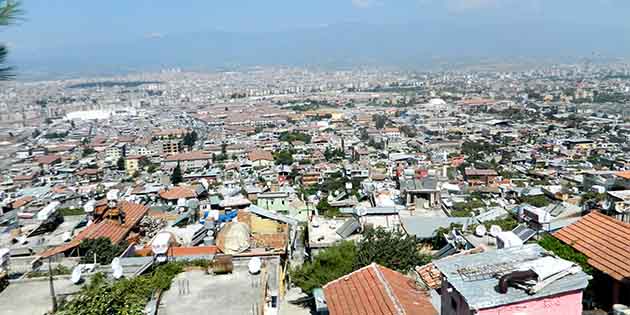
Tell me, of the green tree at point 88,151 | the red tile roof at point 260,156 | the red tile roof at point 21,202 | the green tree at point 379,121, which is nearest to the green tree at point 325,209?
the red tile roof at point 21,202

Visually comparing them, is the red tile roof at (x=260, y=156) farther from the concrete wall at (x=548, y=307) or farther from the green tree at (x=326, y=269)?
the concrete wall at (x=548, y=307)

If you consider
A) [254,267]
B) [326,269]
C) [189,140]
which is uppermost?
[254,267]

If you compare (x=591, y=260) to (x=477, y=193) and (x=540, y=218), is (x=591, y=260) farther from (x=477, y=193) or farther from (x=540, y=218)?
(x=477, y=193)

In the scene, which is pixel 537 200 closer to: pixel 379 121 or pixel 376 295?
pixel 376 295

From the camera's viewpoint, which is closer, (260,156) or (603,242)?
(603,242)

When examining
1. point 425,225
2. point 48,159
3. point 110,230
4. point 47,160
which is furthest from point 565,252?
point 48,159

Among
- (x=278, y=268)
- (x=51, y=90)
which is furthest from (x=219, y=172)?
(x=51, y=90)

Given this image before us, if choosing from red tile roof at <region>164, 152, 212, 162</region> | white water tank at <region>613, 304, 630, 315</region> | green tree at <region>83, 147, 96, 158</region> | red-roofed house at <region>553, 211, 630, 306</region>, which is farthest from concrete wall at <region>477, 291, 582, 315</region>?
green tree at <region>83, 147, 96, 158</region>
